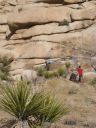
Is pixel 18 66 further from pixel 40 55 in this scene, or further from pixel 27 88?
pixel 27 88

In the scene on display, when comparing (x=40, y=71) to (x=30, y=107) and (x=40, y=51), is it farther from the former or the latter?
(x=30, y=107)

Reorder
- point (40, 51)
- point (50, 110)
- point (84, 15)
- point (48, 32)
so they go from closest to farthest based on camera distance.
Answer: point (50, 110), point (40, 51), point (48, 32), point (84, 15)

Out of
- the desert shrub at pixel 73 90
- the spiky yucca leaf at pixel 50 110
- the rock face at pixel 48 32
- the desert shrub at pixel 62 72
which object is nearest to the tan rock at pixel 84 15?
the rock face at pixel 48 32

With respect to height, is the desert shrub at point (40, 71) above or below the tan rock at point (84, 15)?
below

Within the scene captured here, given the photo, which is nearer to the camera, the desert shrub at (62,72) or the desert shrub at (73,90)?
the desert shrub at (73,90)

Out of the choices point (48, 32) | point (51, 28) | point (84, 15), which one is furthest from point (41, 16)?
point (84, 15)

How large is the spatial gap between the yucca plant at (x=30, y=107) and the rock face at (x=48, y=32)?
18.5m

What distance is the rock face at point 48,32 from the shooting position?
28.3 m

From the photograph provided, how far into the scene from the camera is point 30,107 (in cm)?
873

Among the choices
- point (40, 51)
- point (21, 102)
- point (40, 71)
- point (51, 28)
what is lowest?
point (40, 51)

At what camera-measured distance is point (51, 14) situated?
31.0 m

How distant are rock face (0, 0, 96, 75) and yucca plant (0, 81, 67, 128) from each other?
1854 centimetres

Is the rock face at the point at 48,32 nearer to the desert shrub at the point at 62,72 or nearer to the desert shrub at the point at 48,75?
the desert shrub at the point at 62,72

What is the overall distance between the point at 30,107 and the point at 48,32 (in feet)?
70.2
